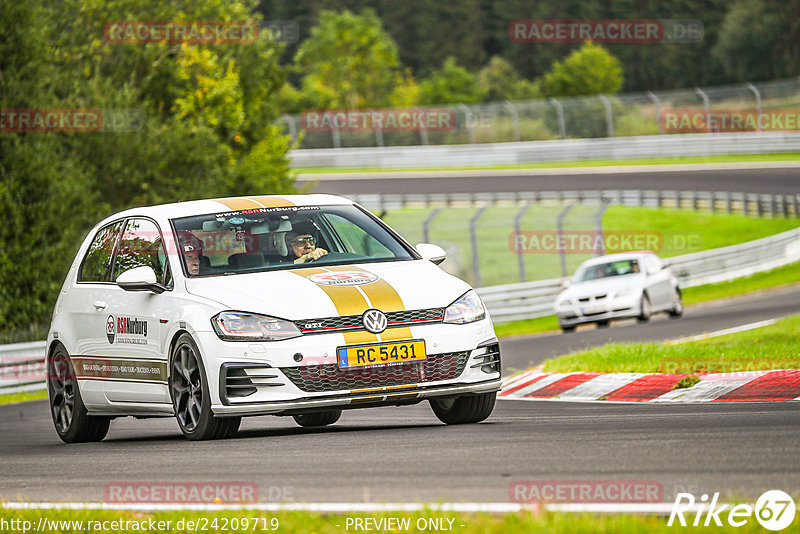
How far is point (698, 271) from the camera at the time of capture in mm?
32844

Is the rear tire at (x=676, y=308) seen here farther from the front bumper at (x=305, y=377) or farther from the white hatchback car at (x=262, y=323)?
the front bumper at (x=305, y=377)

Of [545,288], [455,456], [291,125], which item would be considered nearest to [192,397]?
[455,456]

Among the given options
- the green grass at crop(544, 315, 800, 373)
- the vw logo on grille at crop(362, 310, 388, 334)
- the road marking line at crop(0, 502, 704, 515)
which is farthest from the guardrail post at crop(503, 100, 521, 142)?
the road marking line at crop(0, 502, 704, 515)

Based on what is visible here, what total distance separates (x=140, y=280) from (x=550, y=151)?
1824 inches

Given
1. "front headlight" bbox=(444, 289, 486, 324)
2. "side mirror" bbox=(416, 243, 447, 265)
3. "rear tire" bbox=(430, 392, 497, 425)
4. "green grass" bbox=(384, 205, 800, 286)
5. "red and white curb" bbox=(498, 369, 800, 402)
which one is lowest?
"green grass" bbox=(384, 205, 800, 286)

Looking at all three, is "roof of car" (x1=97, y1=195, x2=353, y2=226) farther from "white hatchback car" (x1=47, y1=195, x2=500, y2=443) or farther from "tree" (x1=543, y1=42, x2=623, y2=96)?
"tree" (x1=543, y1=42, x2=623, y2=96)

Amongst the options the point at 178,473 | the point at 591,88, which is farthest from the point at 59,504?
the point at 591,88

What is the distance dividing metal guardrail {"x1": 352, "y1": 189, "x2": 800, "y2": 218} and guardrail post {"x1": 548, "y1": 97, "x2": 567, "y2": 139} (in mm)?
7510

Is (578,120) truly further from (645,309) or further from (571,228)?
(645,309)

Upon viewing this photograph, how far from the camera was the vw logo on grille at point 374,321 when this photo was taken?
27.0 ft

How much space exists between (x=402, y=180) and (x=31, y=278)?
28.4 m

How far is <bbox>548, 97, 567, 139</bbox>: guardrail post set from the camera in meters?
52.2

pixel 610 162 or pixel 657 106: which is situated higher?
pixel 657 106

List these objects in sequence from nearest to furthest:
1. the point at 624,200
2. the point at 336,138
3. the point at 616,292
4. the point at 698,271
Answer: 1. the point at 616,292
2. the point at 698,271
3. the point at 624,200
4. the point at 336,138
